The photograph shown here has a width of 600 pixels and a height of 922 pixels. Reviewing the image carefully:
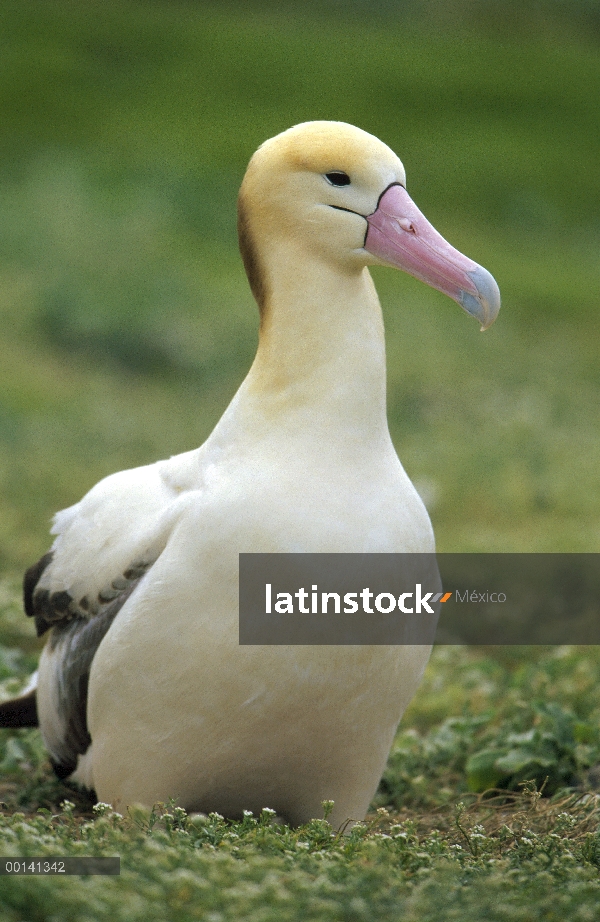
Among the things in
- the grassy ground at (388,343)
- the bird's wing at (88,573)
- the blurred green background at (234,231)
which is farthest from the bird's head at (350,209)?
the blurred green background at (234,231)

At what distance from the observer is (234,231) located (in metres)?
14.6

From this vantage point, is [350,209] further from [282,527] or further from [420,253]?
[282,527]

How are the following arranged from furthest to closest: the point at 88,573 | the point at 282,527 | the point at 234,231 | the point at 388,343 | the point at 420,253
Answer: the point at 234,231 < the point at 388,343 < the point at 88,573 < the point at 420,253 < the point at 282,527

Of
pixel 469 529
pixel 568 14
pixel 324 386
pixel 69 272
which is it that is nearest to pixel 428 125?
pixel 568 14

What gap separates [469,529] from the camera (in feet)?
24.6

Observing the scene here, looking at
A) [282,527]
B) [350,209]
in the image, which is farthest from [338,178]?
[282,527]

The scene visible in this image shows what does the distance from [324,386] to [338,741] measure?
92 cm

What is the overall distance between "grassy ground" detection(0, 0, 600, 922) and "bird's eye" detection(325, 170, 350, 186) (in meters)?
1.59

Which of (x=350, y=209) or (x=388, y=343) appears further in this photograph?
(x=388, y=343)

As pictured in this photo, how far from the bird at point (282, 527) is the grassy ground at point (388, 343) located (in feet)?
0.84

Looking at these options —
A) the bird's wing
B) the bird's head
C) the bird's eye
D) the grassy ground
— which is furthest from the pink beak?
the grassy ground

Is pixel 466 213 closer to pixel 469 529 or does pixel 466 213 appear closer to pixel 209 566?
pixel 469 529

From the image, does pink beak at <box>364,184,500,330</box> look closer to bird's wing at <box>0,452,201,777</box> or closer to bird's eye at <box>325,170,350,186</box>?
bird's eye at <box>325,170,350,186</box>

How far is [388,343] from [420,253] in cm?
779
